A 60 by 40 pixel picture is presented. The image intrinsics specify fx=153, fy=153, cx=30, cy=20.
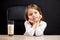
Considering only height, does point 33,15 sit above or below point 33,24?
above

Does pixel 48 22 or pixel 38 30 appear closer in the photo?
pixel 38 30

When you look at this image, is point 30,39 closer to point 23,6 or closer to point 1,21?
point 23,6

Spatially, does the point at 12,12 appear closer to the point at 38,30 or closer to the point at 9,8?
the point at 9,8

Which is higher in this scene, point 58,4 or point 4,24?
point 58,4

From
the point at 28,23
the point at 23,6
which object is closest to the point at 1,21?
the point at 23,6

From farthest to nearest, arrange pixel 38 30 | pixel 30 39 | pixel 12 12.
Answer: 1. pixel 12 12
2. pixel 38 30
3. pixel 30 39

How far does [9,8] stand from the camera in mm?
2375

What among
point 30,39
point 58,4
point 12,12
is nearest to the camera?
point 30,39

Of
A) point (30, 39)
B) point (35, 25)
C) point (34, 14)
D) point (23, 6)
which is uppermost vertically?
point (23, 6)

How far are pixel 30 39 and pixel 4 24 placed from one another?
97cm

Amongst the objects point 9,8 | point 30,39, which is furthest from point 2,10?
point 30,39

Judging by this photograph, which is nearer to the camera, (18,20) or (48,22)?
(18,20)

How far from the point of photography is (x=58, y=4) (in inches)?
96.2

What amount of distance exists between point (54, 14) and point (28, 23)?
61 cm
